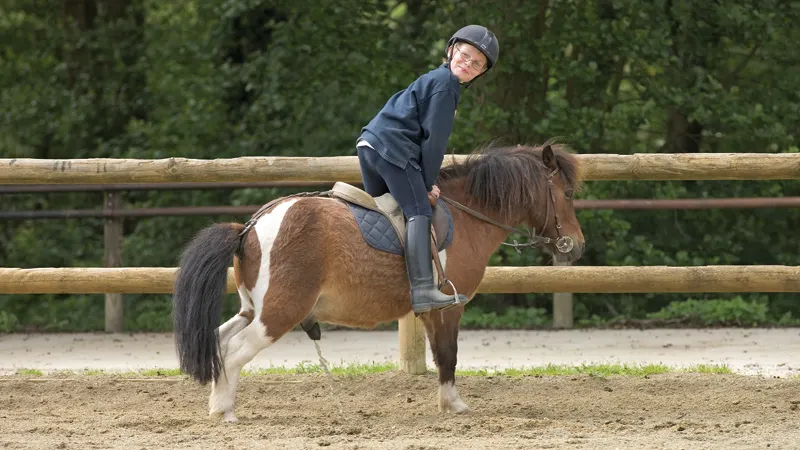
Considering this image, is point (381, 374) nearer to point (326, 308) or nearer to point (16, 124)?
point (326, 308)

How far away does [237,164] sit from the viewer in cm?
707

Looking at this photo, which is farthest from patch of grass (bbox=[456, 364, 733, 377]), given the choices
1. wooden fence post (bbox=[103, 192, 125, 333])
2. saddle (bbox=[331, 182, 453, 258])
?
wooden fence post (bbox=[103, 192, 125, 333])

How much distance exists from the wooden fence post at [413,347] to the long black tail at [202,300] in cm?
184

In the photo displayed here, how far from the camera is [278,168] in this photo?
706 centimetres

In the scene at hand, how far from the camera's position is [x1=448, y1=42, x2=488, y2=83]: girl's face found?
610cm

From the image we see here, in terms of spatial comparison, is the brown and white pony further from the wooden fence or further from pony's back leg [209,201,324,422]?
the wooden fence

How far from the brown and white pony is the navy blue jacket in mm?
403

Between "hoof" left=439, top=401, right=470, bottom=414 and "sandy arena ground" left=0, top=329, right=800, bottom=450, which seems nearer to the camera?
"sandy arena ground" left=0, top=329, right=800, bottom=450

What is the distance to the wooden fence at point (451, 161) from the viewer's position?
7090 mm

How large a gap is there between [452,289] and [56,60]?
9.30 meters

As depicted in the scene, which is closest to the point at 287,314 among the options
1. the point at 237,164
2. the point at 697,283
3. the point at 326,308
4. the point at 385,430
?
the point at 326,308

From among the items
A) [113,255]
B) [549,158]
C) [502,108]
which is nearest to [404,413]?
[549,158]

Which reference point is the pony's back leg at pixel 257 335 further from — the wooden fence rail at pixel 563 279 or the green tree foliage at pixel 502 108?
the green tree foliage at pixel 502 108

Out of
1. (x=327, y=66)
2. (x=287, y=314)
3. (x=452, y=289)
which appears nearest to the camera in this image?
(x=287, y=314)
